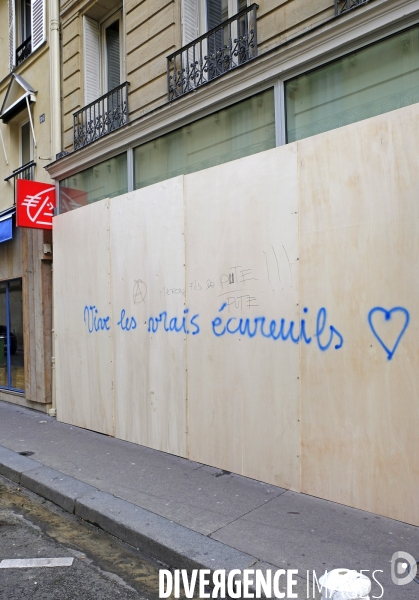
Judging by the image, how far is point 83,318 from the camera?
7582mm

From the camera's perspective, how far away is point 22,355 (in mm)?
9852

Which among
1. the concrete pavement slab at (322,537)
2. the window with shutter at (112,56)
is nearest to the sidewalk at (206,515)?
the concrete pavement slab at (322,537)

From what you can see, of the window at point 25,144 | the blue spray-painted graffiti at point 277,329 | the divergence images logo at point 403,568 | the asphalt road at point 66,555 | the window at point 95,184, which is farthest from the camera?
the window at point 25,144

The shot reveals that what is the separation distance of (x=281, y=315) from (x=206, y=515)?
1.94 metres

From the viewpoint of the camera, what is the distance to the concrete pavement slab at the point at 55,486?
4.88 m

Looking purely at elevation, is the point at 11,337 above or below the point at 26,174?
below

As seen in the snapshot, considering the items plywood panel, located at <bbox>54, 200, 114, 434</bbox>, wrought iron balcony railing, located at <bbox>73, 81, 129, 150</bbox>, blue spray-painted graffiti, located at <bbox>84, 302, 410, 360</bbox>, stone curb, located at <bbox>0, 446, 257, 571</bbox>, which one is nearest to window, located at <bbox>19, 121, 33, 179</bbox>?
wrought iron balcony railing, located at <bbox>73, 81, 129, 150</bbox>

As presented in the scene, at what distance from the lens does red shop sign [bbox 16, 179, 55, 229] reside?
26.7ft

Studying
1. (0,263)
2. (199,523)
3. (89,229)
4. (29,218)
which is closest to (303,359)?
(199,523)

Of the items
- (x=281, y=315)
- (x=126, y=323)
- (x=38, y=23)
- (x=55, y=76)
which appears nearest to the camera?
(x=281, y=315)

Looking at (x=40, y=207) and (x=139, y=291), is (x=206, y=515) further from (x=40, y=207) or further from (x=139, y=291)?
(x=40, y=207)

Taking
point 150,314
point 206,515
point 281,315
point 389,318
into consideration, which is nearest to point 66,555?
point 206,515

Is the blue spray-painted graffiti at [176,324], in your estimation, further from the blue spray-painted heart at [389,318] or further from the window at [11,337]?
the window at [11,337]

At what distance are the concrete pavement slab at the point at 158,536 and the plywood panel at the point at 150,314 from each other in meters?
1.54
